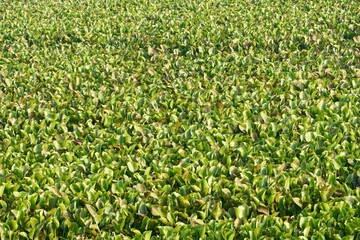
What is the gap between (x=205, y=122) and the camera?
509 cm

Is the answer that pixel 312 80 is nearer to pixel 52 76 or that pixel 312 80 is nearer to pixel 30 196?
pixel 52 76

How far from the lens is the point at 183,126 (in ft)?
16.3

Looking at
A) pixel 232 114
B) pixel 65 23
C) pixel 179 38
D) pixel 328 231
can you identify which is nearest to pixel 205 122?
pixel 232 114

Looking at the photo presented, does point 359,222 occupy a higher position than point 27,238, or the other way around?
point 359,222

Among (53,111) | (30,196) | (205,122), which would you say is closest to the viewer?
(30,196)

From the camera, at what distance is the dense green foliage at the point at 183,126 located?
3756 millimetres

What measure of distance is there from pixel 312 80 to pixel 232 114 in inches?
48.5

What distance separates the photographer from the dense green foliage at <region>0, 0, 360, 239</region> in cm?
376

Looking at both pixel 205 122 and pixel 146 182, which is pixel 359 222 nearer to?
pixel 146 182

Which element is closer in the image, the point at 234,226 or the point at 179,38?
the point at 234,226

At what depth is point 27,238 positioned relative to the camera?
144 inches

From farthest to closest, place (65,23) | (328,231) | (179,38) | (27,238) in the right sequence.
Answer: (65,23) → (179,38) → (27,238) → (328,231)

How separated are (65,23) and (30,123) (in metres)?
3.68

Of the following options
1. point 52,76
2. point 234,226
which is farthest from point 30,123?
point 234,226
